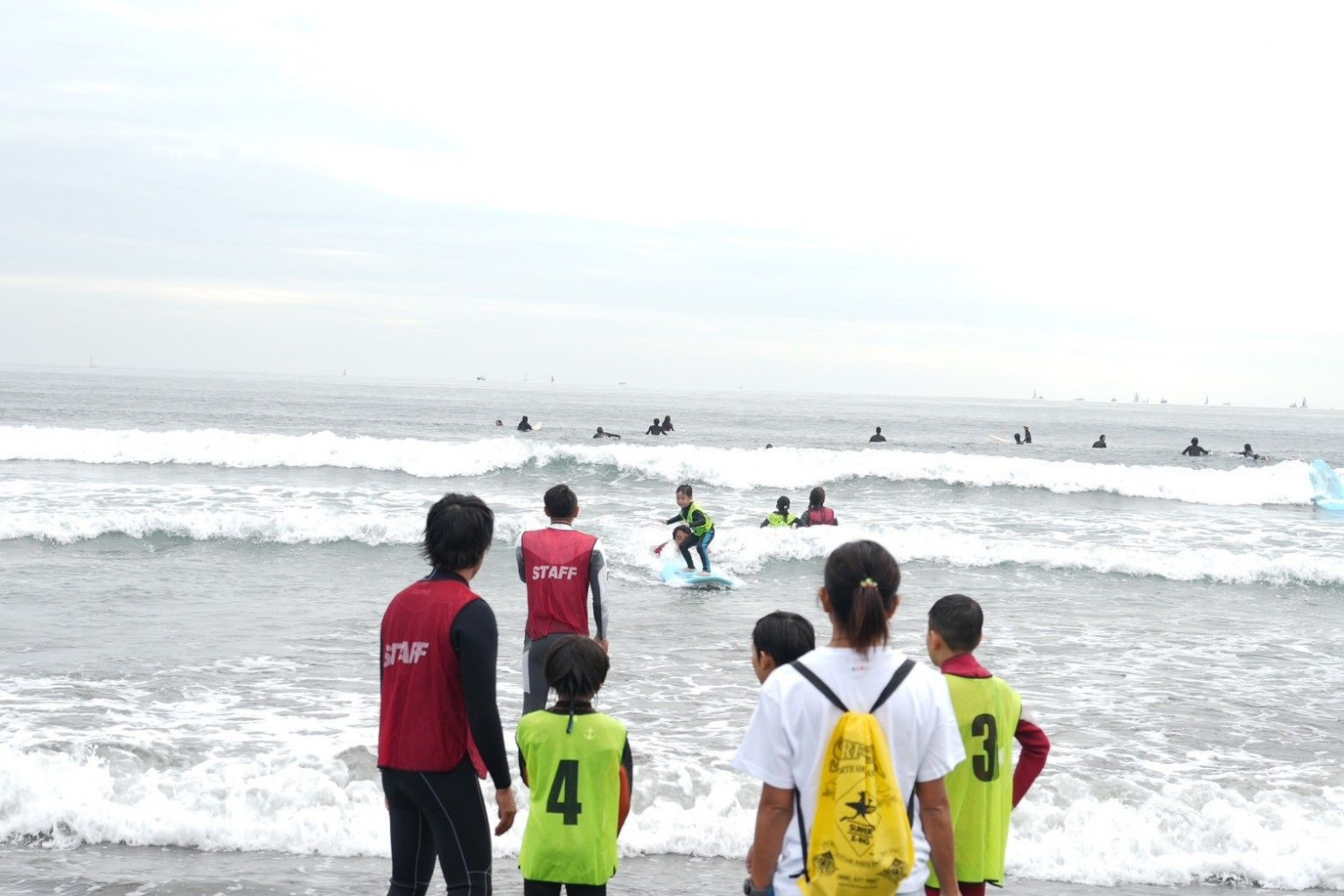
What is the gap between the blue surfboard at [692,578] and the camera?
50.2 feet

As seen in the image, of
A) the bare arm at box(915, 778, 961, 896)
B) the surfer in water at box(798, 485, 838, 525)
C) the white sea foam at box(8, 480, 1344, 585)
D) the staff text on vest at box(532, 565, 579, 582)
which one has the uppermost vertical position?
the staff text on vest at box(532, 565, 579, 582)

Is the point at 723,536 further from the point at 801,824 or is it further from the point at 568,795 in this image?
the point at 801,824

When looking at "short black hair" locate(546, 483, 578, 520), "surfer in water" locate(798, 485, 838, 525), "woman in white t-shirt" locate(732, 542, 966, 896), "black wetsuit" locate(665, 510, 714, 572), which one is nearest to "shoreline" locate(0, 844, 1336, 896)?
"short black hair" locate(546, 483, 578, 520)

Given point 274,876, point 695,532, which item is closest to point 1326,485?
point 695,532

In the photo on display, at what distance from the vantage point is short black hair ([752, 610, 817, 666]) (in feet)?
11.9

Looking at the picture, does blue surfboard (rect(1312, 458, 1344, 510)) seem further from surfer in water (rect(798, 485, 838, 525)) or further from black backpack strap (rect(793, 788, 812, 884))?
black backpack strap (rect(793, 788, 812, 884))

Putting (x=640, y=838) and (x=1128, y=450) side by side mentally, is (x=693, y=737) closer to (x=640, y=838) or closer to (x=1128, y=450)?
(x=640, y=838)

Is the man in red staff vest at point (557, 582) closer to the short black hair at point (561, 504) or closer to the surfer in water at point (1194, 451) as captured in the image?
the short black hair at point (561, 504)

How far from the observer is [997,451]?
50031 millimetres

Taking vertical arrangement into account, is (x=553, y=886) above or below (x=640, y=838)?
above

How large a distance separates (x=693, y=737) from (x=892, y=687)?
18.0ft

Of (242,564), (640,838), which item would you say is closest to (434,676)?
(640,838)

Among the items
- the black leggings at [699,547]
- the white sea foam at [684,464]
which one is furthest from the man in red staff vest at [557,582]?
the white sea foam at [684,464]

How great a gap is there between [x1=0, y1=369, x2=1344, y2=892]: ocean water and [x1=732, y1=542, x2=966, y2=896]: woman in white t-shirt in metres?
3.17
